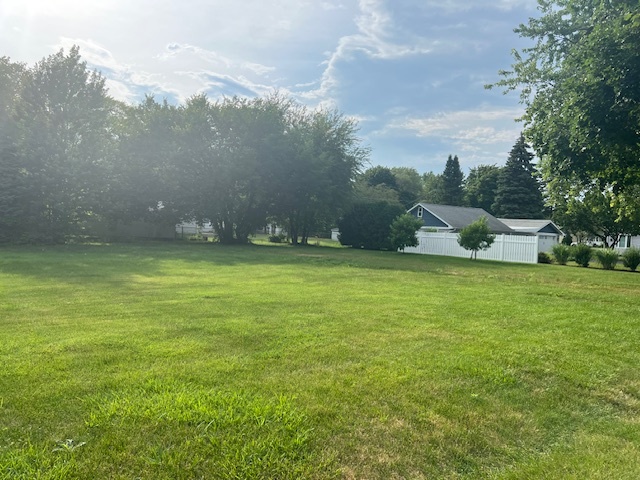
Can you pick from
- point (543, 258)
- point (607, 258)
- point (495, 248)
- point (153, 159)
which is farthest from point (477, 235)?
point (153, 159)

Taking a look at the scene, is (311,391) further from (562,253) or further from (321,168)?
(321,168)

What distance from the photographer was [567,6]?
9.73 metres

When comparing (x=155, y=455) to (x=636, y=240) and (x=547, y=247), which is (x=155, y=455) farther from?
(x=636, y=240)

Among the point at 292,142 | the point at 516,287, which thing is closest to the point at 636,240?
the point at 292,142

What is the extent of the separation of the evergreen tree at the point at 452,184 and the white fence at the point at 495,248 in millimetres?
38509

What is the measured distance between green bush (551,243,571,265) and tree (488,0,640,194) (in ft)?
34.3

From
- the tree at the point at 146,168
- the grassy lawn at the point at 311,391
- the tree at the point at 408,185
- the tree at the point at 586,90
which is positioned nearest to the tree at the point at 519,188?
the tree at the point at 408,185

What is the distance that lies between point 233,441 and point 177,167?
77.3ft

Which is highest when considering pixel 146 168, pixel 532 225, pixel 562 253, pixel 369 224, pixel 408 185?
pixel 408 185

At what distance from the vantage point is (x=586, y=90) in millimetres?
8055

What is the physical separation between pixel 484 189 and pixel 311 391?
196 ft

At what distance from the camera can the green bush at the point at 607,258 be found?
19.3 m

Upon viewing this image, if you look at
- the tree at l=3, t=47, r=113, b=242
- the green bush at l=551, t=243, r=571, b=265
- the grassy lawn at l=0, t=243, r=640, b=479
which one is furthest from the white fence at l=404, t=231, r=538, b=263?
the tree at l=3, t=47, r=113, b=242

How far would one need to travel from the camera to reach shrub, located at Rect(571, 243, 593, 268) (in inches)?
801
